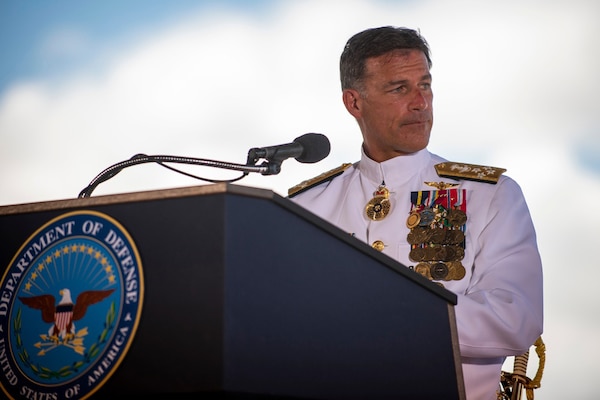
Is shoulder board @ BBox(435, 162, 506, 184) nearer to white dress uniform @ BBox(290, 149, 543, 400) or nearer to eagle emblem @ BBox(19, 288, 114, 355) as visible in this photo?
white dress uniform @ BBox(290, 149, 543, 400)

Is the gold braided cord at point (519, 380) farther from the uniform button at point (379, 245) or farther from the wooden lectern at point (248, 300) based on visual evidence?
the wooden lectern at point (248, 300)

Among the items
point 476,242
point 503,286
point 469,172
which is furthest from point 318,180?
point 503,286

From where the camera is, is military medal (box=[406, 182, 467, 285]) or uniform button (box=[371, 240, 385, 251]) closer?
military medal (box=[406, 182, 467, 285])

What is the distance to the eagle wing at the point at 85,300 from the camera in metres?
1.18

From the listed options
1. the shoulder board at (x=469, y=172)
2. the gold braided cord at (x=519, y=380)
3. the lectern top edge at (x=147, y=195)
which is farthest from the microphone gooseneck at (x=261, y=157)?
the gold braided cord at (x=519, y=380)

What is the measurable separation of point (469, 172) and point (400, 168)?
20cm

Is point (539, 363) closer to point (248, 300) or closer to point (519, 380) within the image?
point (519, 380)

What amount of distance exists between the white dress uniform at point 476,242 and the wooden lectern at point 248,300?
29.3 inches

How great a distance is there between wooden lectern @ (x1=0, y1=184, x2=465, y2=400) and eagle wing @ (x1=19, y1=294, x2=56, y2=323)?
9 centimetres

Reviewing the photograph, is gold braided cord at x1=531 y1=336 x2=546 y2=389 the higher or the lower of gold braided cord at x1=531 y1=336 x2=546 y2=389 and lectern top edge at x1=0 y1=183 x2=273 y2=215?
the lower

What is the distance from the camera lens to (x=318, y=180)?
9.33 feet


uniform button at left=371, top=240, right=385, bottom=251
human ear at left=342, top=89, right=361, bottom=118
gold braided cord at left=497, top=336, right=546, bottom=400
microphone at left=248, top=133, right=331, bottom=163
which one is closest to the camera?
microphone at left=248, top=133, right=331, bottom=163

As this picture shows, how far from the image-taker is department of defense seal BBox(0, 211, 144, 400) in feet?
3.83

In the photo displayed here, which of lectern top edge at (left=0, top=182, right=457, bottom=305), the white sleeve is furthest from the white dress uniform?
lectern top edge at (left=0, top=182, right=457, bottom=305)
